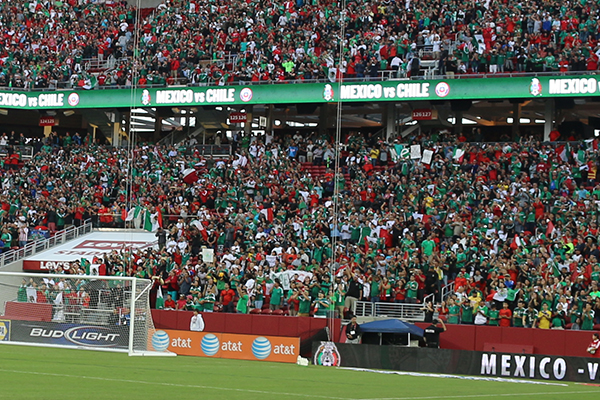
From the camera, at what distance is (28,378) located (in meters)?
13.1

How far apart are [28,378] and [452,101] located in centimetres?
2639

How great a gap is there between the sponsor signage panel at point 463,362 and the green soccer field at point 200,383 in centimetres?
97

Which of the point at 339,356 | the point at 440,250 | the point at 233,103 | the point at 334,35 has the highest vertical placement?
the point at 334,35

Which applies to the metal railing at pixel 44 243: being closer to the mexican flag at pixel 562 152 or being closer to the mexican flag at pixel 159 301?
the mexican flag at pixel 159 301

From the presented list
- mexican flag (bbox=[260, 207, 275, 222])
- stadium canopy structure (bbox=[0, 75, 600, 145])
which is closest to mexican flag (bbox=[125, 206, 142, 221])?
stadium canopy structure (bbox=[0, 75, 600, 145])

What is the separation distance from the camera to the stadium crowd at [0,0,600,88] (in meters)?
34.4

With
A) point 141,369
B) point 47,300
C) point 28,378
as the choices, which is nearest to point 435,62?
point 47,300

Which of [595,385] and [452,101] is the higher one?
[452,101]

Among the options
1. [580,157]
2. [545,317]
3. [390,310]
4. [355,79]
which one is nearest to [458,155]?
[580,157]

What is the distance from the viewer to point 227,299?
26875 mm

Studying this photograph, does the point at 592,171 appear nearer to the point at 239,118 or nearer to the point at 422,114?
the point at 422,114

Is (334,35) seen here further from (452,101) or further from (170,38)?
(170,38)

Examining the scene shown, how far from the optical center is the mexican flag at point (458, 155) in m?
33.0

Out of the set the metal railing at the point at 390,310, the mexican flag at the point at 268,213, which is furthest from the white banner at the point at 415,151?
the metal railing at the point at 390,310
